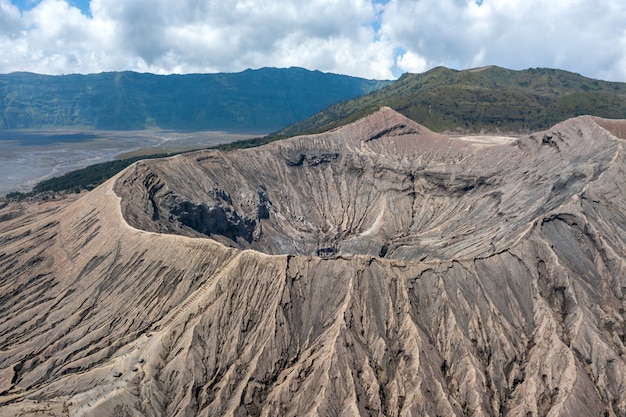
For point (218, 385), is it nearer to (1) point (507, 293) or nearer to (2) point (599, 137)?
(1) point (507, 293)

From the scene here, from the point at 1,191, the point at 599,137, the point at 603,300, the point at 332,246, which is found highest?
the point at 599,137

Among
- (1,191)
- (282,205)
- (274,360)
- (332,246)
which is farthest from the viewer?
(1,191)

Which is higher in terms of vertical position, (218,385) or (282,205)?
(282,205)

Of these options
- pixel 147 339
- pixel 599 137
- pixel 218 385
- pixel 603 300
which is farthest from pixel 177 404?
pixel 599 137

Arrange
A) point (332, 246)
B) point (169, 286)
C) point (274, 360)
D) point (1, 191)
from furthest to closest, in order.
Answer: point (1, 191) → point (332, 246) → point (169, 286) → point (274, 360)

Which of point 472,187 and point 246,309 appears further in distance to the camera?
point 472,187

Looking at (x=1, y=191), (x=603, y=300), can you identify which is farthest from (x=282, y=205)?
(x=1, y=191)
